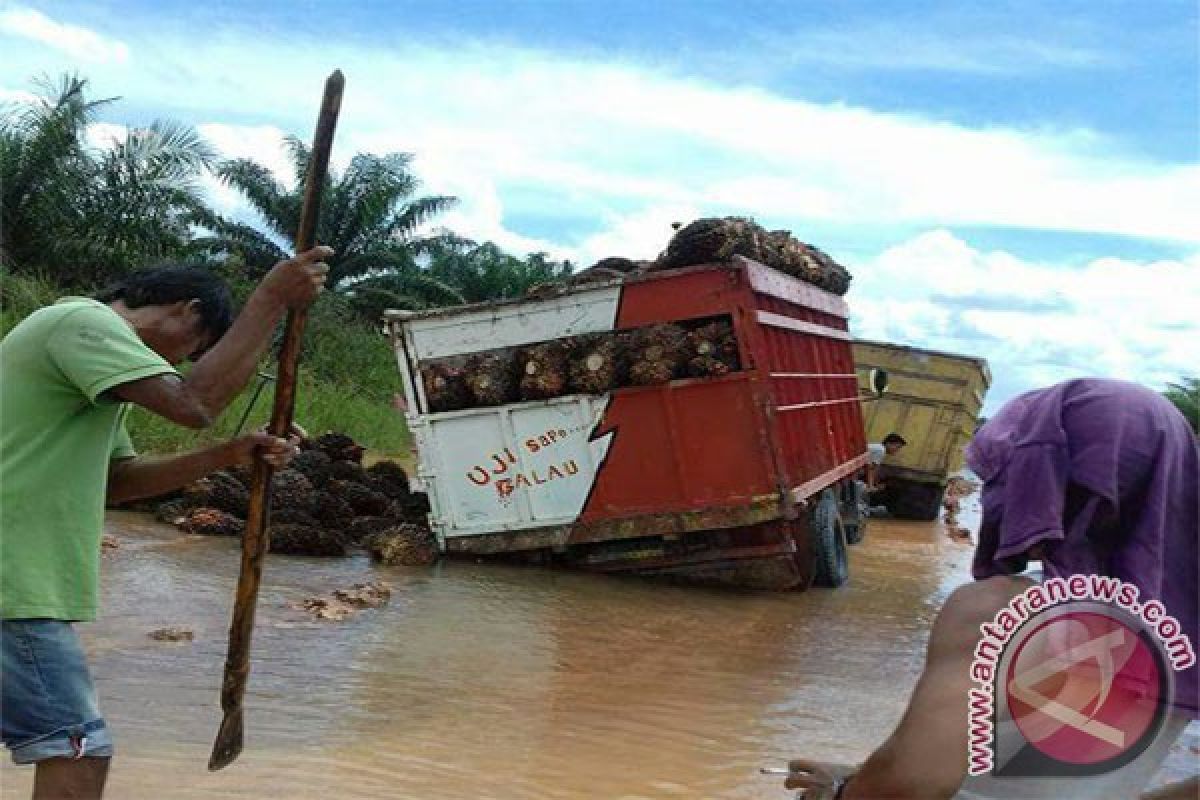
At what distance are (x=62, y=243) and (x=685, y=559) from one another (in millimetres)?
14626

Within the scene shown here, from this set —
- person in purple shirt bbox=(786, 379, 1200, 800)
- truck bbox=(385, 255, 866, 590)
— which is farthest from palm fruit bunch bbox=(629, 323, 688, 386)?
person in purple shirt bbox=(786, 379, 1200, 800)

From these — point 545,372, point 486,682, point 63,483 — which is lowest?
point 486,682

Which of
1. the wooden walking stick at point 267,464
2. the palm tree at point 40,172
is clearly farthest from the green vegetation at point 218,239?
the wooden walking stick at point 267,464

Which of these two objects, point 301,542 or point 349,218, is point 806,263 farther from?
point 349,218

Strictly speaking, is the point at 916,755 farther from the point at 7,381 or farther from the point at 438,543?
the point at 438,543

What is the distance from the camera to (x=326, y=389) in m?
17.7

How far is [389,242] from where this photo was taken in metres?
25.5

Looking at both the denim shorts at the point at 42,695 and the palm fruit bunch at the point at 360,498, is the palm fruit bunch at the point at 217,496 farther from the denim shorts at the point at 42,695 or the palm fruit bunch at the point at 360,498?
the denim shorts at the point at 42,695

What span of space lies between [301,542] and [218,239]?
16.6 meters

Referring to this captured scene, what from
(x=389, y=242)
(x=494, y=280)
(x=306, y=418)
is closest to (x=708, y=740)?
(x=306, y=418)

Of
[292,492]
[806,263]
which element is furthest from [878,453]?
[292,492]

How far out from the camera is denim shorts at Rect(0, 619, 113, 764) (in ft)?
7.50

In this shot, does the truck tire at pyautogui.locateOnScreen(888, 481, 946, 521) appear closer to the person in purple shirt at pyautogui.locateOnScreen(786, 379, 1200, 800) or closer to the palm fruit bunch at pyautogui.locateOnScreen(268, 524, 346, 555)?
the palm fruit bunch at pyautogui.locateOnScreen(268, 524, 346, 555)

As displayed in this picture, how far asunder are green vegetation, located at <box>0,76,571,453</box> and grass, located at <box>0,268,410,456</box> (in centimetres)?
3
